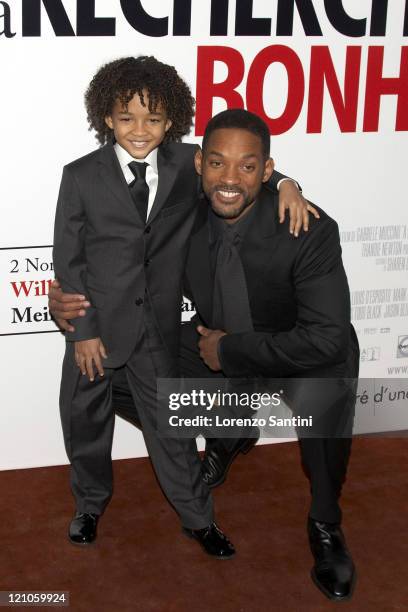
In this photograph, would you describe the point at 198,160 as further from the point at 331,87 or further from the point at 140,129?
the point at 331,87

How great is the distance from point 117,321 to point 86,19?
38.9 inches

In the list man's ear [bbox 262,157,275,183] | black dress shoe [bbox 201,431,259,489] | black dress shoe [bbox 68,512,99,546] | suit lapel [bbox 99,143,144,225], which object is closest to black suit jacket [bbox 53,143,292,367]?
suit lapel [bbox 99,143,144,225]

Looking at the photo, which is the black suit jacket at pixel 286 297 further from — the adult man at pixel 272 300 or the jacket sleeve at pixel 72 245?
the jacket sleeve at pixel 72 245

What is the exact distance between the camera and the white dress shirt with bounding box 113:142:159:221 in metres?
2.50

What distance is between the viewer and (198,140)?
10.0 feet

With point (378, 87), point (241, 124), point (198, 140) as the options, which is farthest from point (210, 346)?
point (378, 87)

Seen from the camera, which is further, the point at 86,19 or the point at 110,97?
the point at 86,19

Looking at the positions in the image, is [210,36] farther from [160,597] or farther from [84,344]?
[160,597]

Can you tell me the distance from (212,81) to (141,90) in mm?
648

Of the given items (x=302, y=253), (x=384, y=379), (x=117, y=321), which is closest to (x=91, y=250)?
(x=117, y=321)

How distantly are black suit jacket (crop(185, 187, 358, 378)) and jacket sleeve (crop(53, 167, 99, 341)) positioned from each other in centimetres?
37

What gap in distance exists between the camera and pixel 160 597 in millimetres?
2521

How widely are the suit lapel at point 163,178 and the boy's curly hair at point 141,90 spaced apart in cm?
9

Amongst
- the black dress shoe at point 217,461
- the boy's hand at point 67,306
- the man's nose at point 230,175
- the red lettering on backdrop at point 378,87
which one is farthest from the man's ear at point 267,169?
the black dress shoe at point 217,461
